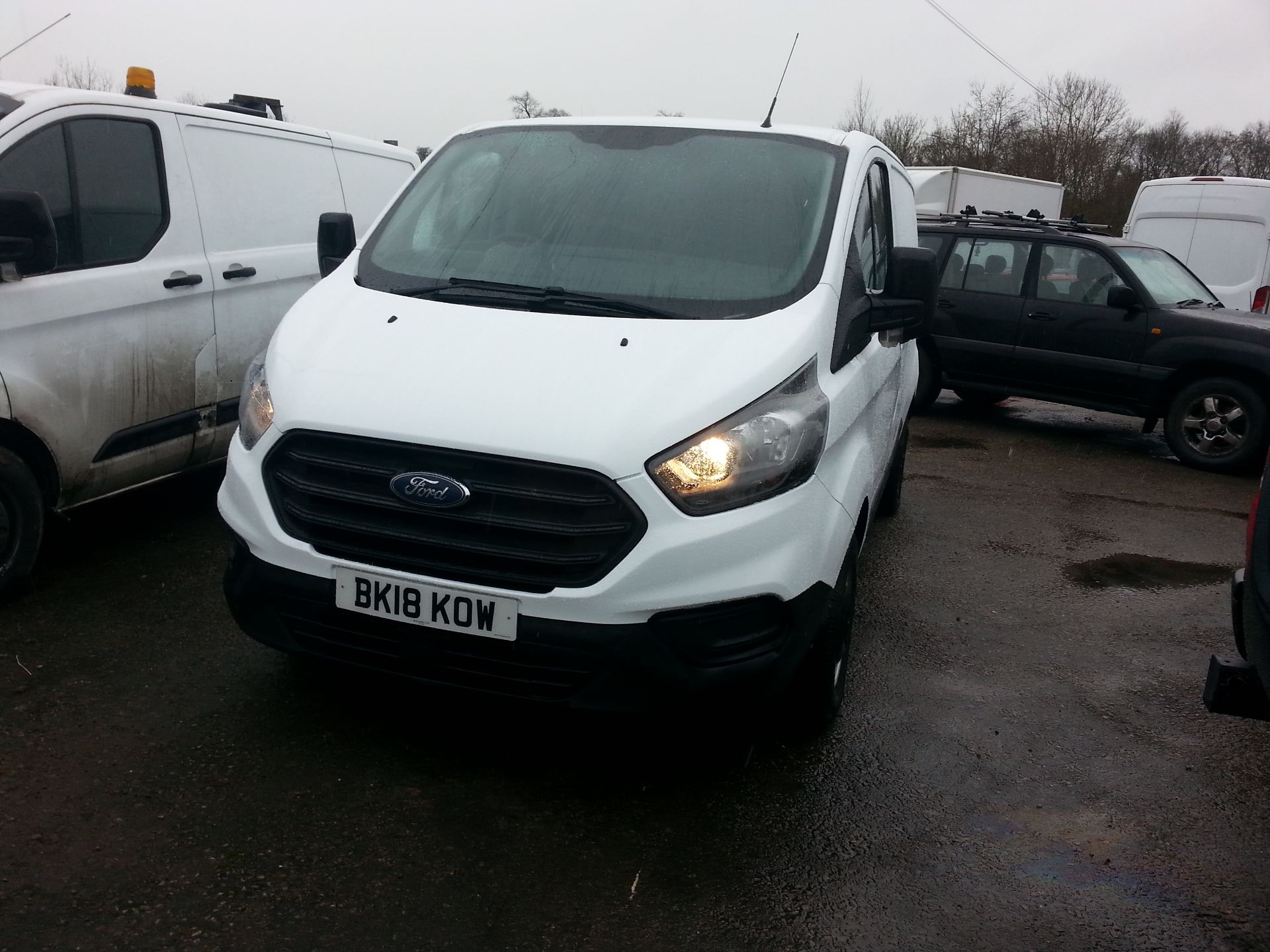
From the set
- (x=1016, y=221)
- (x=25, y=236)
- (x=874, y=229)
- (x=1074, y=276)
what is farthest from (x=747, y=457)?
(x=1016, y=221)

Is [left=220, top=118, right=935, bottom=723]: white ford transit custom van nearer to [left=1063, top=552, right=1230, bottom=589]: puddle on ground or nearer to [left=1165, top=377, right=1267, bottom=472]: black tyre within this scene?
[left=1063, top=552, right=1230, bottom=589]: puddle on ground

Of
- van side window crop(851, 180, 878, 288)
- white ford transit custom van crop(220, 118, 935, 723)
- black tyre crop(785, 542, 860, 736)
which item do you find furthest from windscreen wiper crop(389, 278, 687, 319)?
black tyre crop(785, 542, 860, 736)

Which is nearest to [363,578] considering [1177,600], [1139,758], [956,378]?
[1139,758]

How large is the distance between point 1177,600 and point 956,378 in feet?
15.6

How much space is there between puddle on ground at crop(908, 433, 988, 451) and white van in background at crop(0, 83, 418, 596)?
17.6ft

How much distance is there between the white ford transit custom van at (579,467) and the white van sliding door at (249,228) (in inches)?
66.7

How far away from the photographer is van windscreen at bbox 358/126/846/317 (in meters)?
3.36

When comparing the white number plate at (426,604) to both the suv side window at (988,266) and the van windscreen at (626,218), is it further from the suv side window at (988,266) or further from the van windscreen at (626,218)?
the suv side window at (988,266)

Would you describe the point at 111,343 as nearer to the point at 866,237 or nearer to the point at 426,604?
the point at 426,604

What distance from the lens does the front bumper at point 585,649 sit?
2.67 metres

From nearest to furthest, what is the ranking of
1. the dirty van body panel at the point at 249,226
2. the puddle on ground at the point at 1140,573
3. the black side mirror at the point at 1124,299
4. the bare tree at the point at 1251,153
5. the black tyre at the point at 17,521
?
→ the black tyre at the point at 17,521 < the dirty van body panel at the point at 249,226 < the puddle on ground at the point at 1140,573 < the black side mirror at the point at 1124,299 < the bare tree at the point at 1251,153

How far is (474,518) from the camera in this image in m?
2.67

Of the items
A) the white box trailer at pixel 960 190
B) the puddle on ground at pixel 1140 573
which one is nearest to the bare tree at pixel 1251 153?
the white box trailer at pixel 960 190

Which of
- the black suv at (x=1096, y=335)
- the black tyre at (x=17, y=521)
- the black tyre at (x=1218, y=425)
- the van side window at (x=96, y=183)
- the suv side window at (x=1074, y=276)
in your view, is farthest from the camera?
the suv side window at (x=1074, y=276)
